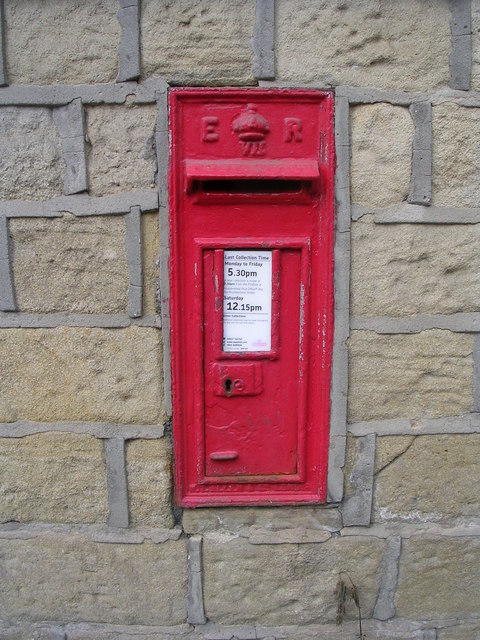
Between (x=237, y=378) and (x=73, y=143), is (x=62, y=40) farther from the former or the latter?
(x=237, y=378)

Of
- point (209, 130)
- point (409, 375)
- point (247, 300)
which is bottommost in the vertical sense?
point (409, 375)

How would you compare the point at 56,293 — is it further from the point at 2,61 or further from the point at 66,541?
the point at 66,541

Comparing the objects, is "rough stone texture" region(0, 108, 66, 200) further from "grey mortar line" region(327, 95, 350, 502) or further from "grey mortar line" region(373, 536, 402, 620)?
"grey mortar line" region(373, 536, 402, 620)

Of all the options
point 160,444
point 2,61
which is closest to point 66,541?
point 160,444

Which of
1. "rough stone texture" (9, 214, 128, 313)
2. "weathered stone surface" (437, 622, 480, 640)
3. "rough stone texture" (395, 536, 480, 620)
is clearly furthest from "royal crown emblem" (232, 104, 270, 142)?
"weathered stone surface" (437, 622, 480, 640)

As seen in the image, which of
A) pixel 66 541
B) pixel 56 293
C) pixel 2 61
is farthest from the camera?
pixel 66 541

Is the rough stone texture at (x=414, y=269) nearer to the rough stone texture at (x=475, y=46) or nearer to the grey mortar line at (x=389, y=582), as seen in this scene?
the rough stone texture at (x=475, y=46)

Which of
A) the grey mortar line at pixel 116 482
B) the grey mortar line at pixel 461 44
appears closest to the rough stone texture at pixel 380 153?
the grey mortar line at pixel 461 44

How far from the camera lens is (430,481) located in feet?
5.82

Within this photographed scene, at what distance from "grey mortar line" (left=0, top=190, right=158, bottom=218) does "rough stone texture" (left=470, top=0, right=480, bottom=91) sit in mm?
1140

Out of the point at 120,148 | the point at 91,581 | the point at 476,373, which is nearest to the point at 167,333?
the point at 120,148

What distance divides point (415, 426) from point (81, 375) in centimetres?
123

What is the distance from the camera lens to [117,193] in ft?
5.28

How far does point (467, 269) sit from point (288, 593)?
1.37 metres
